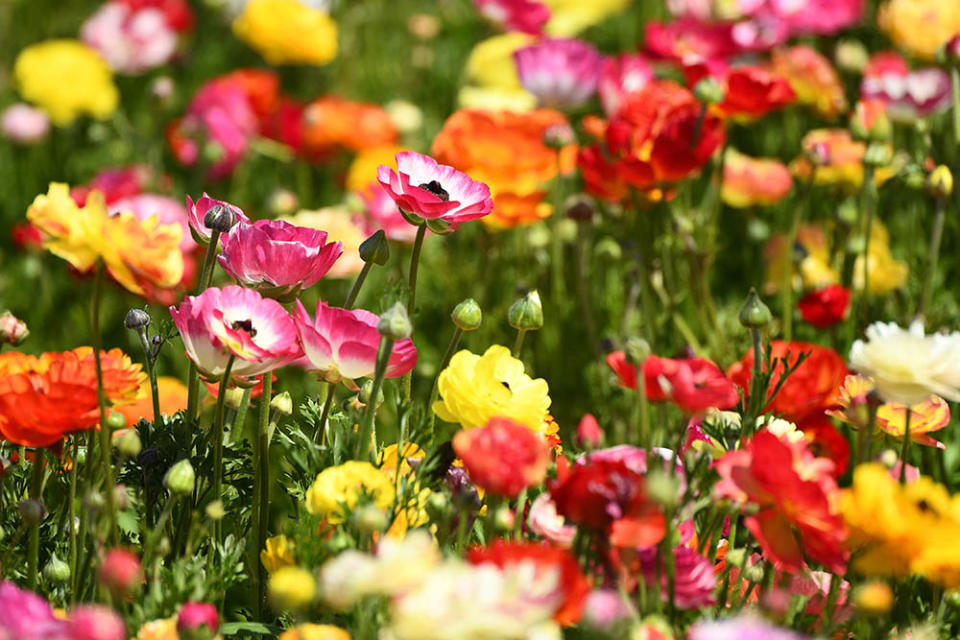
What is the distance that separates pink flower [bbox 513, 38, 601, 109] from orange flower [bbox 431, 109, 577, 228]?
0.37 meters

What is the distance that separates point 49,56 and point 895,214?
1.93 metres

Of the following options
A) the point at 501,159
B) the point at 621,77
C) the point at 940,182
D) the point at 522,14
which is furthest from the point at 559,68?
the point at 940,182

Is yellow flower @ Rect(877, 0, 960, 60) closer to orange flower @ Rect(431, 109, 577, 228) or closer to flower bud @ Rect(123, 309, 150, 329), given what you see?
orange flower @ Rect(431, 109, 577, 228)

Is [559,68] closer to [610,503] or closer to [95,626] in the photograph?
[610,503]

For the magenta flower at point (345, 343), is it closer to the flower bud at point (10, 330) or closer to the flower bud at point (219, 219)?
the flower bud at point (219, 219)

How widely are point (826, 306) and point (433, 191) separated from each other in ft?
2.07

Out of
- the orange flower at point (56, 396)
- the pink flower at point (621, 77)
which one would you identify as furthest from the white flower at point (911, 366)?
the pink flower at point (621, 77)

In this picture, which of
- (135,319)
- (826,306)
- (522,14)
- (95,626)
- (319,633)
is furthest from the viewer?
(522,14)

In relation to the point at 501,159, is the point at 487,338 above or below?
below

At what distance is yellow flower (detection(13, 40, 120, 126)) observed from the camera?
264 centimetres

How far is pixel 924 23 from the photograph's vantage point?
2.31 metres

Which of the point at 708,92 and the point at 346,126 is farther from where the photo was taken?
the point at 346,126

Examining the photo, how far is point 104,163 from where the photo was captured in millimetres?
2762

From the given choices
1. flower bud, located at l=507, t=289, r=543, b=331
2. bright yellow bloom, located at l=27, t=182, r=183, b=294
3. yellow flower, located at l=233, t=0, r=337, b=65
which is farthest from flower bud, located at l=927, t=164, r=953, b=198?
yellow flower, located at l=233, t=0, r=337, b=65
